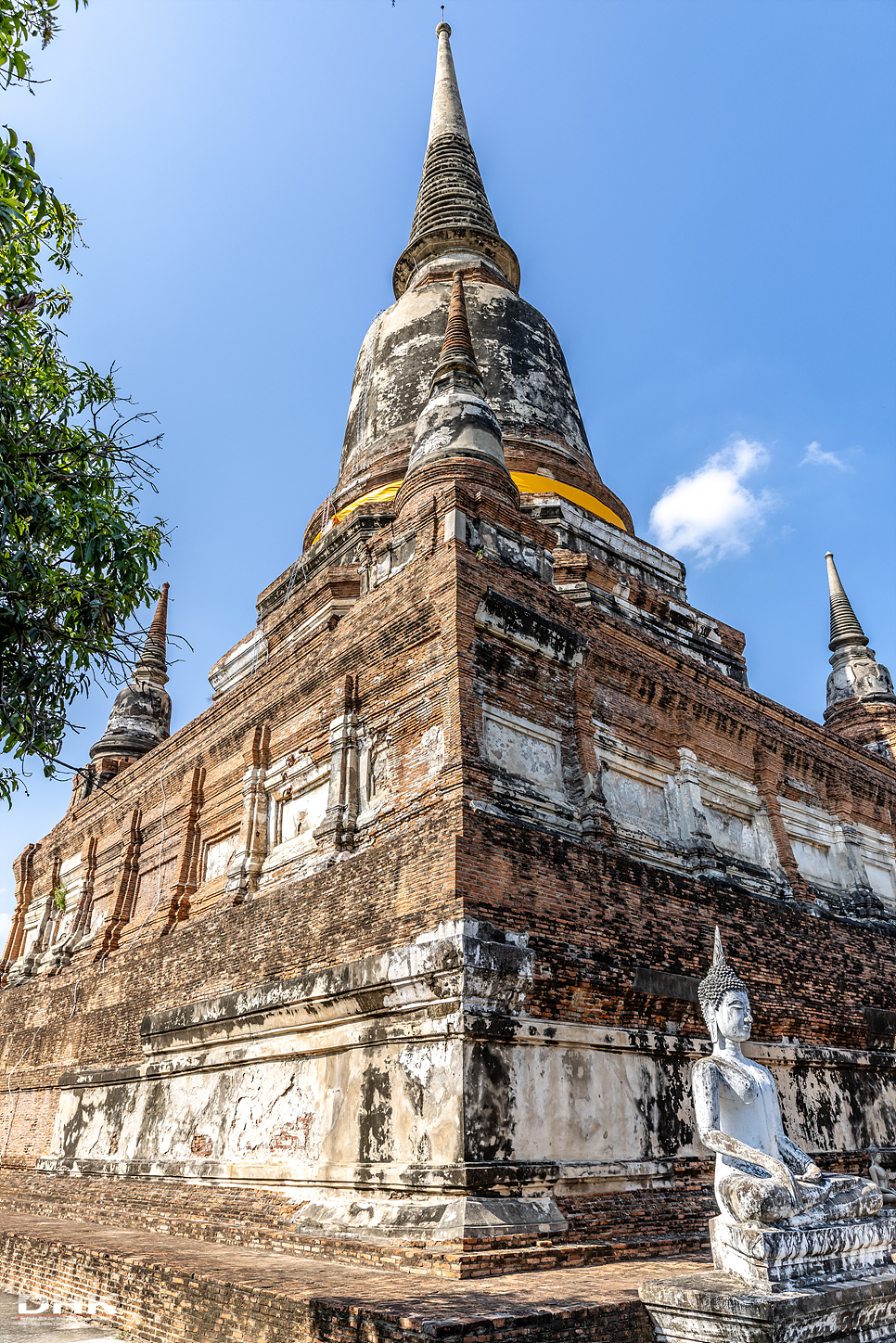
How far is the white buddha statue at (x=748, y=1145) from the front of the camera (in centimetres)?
516

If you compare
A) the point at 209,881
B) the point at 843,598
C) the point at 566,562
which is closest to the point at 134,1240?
the point at 209,881

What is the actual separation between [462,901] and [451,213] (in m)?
18.3

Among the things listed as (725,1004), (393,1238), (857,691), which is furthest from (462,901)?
(857,691)

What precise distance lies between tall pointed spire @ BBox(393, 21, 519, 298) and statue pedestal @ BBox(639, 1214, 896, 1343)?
19745 mm

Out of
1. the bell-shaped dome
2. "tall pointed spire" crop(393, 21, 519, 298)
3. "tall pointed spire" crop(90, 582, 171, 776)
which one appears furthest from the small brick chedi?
"tall pointed spire" crop(393, 21, 519, 298)

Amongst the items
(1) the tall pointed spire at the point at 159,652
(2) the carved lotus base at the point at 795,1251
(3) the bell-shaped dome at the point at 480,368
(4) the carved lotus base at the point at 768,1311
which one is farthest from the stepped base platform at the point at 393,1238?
(1) the tall pointed spire at the point at 159,652

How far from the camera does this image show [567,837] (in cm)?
890

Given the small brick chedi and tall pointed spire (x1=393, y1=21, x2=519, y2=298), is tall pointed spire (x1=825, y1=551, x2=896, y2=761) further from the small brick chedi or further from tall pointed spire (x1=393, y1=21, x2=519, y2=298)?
tall pointed spire (x1=393, y1=21, x2=519, y2=298)

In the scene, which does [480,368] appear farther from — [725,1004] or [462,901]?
[725,1004]

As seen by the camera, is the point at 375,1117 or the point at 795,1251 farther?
the point at 375,1117

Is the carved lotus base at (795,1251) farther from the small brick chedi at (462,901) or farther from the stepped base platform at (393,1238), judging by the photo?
the small brick chedi at (462,901)

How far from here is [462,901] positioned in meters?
6.92

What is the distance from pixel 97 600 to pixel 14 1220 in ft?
24.8

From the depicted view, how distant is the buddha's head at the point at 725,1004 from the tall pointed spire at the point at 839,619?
61.2 feet
